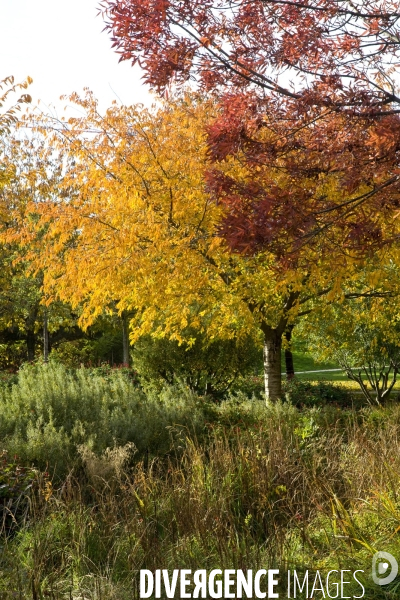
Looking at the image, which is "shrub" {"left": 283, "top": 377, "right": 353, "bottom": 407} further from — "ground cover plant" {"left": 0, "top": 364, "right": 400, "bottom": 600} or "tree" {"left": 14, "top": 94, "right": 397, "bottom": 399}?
"ground cover plant" {"left": 0, "top": 364, "right": 400, "bottom": 600}

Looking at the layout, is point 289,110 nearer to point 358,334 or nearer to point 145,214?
point 145,214

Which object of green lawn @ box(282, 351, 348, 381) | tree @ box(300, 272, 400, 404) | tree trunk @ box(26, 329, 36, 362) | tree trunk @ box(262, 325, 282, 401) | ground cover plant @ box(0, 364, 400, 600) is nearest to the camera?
ground cover plant @ box(0, 364, 400, 600)

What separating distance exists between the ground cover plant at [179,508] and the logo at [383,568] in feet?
0.19

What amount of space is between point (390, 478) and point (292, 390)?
404 inches

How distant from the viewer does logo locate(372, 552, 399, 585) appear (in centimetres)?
382

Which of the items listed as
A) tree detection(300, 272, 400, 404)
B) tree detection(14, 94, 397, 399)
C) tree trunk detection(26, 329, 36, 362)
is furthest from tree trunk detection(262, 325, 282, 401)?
tree trunk detection(26, 329, 36, 362)

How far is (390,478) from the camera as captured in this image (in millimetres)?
5094

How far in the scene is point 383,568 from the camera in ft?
12.8

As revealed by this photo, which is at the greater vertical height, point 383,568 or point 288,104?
point 288,104

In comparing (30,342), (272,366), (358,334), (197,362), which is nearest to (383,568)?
(272,366)

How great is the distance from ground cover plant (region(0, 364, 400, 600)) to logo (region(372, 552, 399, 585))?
0.06 metres

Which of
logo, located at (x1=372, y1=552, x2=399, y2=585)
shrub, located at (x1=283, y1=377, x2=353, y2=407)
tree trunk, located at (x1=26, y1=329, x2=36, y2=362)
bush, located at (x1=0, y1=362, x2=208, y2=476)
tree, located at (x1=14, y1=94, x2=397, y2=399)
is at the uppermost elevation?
tree, located at (x1=14, y1=94, x2=397, y2=399)

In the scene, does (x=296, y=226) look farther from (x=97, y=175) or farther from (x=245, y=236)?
(x=97, y=175)

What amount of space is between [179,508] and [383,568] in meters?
1.56
